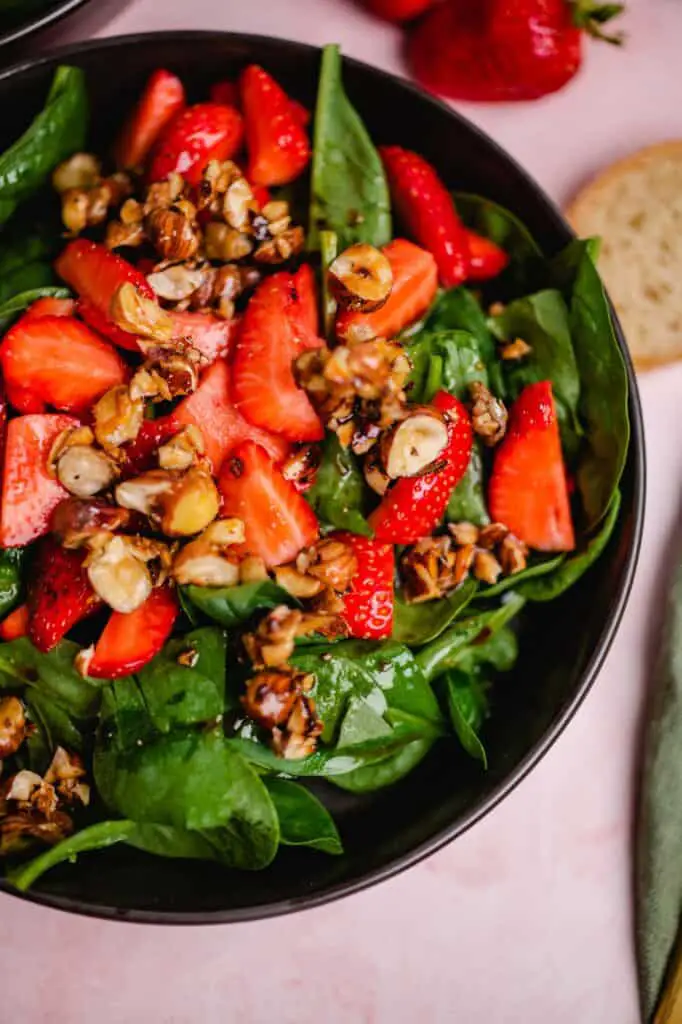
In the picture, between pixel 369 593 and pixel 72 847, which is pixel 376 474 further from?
pixel 72 847

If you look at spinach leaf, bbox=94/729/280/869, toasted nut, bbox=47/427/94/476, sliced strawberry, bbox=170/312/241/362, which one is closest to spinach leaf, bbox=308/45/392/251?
sliced strawberry, bbox=170/312/241/362

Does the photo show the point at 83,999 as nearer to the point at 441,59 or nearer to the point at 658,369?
the point at 658,369

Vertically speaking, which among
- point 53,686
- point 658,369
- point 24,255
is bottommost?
point 658,369

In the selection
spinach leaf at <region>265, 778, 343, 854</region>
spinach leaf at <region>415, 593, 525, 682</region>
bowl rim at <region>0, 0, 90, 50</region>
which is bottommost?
spinach leaf at <region>265, 778, 343, 854</region>

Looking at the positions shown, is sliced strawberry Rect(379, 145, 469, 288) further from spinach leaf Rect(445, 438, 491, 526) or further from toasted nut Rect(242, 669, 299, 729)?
toasted nut Rect(242, 669, 299, 729)

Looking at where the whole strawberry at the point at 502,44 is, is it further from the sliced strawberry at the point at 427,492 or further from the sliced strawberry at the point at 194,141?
the sliced strawberry at the point at 427,492

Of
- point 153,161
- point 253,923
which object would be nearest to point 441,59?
point 153,161
